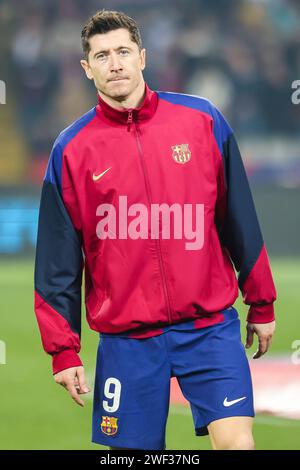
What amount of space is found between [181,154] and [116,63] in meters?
0.42

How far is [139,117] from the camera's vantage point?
4.39 metres

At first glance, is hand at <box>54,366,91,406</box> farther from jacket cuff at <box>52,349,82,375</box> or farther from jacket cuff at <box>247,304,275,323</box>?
jacket cuff at <box>247,304,275,323</box>

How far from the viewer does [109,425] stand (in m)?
4.38

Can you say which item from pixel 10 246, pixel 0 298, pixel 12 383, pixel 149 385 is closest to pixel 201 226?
pixel 149 385

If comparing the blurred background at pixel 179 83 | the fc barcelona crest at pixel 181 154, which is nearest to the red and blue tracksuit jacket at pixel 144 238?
the fc barcelona crest at pixel 181 154

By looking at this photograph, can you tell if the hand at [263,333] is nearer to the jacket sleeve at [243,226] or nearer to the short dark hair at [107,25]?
the jacket sleeve at [243,226]

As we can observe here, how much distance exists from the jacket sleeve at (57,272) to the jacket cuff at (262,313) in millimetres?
703

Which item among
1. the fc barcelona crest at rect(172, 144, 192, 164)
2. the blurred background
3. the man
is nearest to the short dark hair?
the man

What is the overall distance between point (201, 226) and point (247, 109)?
12.6 meters

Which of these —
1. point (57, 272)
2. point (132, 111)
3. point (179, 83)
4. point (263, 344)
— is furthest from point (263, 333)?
point (179, 83)

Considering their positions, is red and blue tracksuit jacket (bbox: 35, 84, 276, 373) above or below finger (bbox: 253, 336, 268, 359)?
above

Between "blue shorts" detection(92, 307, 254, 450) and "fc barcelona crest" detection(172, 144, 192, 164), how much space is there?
62 centimetres

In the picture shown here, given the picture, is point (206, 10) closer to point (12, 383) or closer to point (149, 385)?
point (12, 383)

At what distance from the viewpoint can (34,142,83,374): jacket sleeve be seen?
4.39m
